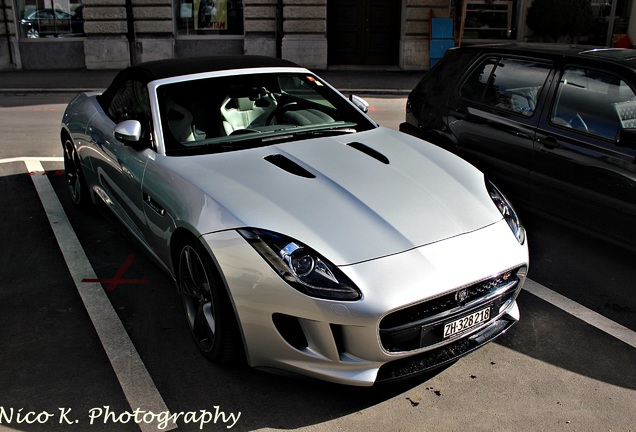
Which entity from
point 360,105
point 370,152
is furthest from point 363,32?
point 370,152

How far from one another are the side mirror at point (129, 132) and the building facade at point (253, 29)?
43.5ft

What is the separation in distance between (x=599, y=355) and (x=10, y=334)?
3.54m

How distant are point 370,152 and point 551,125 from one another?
5.67 ft

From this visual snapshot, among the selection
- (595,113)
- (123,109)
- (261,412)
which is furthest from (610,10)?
(261,412)

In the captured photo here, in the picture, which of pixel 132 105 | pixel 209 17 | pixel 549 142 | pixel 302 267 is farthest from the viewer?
pixel 209 17

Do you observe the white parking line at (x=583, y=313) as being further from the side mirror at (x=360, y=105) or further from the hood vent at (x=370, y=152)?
the side mirror at (x=360, y=105)

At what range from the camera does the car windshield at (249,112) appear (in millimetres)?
4410

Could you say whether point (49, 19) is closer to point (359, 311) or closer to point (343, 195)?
point (343, 195)

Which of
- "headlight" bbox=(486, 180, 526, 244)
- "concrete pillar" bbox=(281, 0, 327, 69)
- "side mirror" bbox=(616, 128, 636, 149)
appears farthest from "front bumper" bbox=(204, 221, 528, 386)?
"concrete pillar" bbox=(281, 0, 327, 69)

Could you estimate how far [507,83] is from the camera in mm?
5703

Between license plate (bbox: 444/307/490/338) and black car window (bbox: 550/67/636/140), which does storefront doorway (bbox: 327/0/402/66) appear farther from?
license plate (bbox: 444/307/490/338)

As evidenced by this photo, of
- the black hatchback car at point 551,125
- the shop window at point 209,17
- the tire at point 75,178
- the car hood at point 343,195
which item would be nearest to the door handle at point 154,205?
the car hood at point 343,195

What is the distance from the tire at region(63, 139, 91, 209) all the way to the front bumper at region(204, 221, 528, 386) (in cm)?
299

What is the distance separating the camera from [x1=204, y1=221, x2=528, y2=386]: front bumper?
10.1 feet
